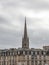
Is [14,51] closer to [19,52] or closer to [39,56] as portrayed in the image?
[19,52]

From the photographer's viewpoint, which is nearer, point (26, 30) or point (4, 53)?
point (4, 53)

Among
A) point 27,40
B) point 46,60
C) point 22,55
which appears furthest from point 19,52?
point 27,40

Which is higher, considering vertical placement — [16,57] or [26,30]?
[26,30]

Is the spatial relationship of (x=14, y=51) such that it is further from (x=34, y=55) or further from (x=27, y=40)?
(x=27, y=40)

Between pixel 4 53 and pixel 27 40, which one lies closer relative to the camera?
pixel 4 53

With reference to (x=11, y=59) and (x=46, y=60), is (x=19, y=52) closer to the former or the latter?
(x=11, y=59)

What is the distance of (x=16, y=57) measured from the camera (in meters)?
97.1

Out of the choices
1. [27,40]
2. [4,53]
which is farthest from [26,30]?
[4,53]

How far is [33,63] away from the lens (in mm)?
97438

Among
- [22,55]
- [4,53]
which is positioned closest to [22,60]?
[22,55]

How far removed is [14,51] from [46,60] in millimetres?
12134

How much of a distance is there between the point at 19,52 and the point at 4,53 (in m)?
6.29

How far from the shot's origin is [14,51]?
3910 inches

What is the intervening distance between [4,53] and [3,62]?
3.57 meters
